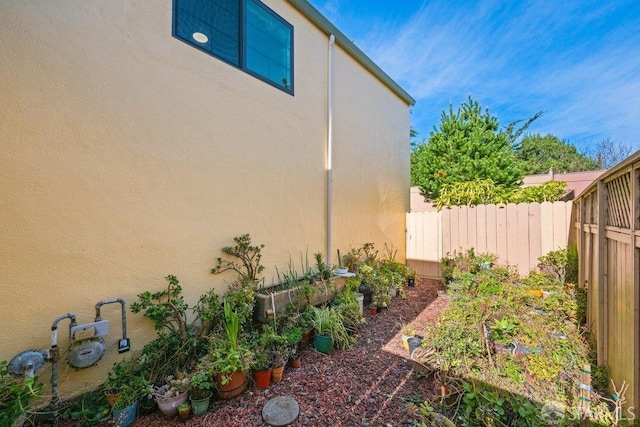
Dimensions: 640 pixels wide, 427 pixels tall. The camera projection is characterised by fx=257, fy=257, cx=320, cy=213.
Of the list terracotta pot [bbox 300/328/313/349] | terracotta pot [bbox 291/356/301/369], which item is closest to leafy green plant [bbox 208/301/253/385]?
terracotta pot [bbox 291/356/301/369]

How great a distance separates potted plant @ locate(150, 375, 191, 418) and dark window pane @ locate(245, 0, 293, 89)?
374cm

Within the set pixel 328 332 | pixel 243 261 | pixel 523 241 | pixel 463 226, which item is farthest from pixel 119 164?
pixel 523 241

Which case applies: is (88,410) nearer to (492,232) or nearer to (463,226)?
(463,226)

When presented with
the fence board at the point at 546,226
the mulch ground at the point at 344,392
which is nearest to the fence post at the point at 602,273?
the mulch ground at the point at 344,392

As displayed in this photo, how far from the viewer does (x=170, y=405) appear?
2.07 m

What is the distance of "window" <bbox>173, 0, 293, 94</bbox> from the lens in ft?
9.83

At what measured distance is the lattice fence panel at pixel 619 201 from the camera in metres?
1.80

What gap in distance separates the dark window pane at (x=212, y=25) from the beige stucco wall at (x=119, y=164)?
0.51ft

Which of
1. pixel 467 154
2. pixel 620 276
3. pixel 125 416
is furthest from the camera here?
pixel 467 154

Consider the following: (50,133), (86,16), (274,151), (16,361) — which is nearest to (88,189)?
(50,133)

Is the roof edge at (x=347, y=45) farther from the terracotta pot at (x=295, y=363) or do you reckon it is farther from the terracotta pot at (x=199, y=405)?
the terracotta pot at (x=199, y=405)

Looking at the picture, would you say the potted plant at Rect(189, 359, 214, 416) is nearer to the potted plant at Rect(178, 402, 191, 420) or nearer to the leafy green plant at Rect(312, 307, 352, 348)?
the potted plant at Rect(178, 402, 191, 420)

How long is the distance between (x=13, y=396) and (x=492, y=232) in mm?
7192

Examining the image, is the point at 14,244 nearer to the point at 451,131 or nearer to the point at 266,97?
the point at 266,97
